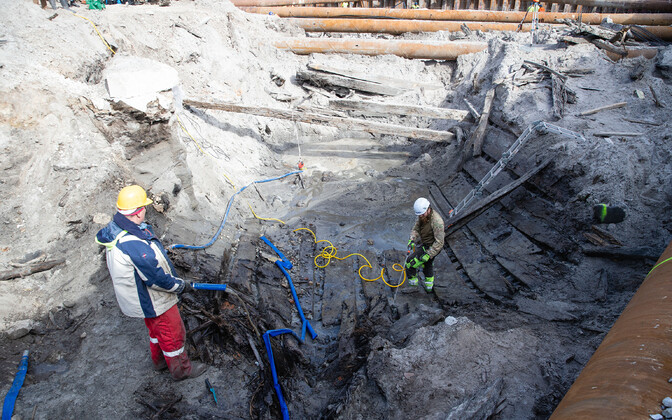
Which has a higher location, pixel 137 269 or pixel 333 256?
pixel 137 269

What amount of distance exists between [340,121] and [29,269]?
581 centimetres

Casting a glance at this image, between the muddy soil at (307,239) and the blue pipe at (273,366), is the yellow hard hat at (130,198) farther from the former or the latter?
the blue pipe at (273,366)

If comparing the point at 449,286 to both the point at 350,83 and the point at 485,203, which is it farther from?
the point at 350,83

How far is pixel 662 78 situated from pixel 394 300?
6.75 m

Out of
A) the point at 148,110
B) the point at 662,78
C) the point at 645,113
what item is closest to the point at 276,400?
the point at 148,110

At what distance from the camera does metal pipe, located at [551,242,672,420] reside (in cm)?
189

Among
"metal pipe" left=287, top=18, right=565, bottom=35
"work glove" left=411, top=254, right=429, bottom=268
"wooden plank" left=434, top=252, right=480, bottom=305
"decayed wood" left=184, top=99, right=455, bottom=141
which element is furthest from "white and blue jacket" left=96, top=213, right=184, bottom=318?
"metal pipe" left=287, top=18, right=565, bottom=35

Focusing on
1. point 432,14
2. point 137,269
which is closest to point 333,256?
point 137,269

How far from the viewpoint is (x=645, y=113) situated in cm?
598

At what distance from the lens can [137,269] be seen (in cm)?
295

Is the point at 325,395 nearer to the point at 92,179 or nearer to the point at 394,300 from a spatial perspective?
the point at 394,300

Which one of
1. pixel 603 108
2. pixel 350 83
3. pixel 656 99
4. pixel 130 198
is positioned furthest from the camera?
pixel 350 83

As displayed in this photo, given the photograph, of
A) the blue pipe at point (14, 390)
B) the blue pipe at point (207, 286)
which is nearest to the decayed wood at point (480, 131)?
the blue pipe at point (207, 286)

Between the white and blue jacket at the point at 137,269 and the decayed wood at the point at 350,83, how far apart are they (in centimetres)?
809
